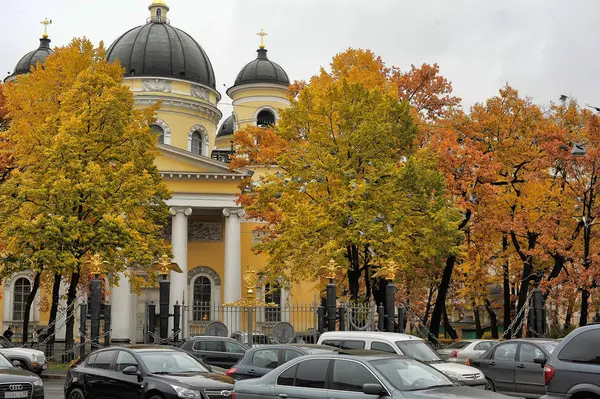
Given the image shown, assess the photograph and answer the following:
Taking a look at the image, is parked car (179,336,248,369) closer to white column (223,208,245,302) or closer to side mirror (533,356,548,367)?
side mirror (533,356,548,367)

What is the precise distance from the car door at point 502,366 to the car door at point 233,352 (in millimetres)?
7393

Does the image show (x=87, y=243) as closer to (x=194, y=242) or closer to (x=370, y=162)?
(x=370, y=162)

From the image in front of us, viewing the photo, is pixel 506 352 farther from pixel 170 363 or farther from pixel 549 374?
pixel 170 363

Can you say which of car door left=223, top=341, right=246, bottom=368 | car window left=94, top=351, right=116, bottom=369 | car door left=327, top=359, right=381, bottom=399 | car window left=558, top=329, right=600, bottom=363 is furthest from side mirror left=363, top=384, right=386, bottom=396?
car door left=223, top=341, right=246, bottom=368

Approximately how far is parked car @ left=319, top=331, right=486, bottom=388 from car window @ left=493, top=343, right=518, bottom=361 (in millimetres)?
2216

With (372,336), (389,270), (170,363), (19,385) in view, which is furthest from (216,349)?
(19,385)

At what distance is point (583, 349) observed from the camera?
13.2 m

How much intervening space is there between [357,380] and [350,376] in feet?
0.53

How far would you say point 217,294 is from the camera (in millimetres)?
52531

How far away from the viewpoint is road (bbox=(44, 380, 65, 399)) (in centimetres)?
2059

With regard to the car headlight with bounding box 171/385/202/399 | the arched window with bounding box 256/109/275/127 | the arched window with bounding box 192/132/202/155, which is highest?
the arched window with bounding box 256/109/275/127

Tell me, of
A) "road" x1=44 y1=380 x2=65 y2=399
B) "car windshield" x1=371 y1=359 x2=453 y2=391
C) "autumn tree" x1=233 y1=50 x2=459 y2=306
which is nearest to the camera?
"car windshield" x1=371 y1=359 x2=453 y2=391

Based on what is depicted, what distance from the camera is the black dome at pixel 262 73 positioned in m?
61.4

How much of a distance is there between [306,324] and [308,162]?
43.3 ft
